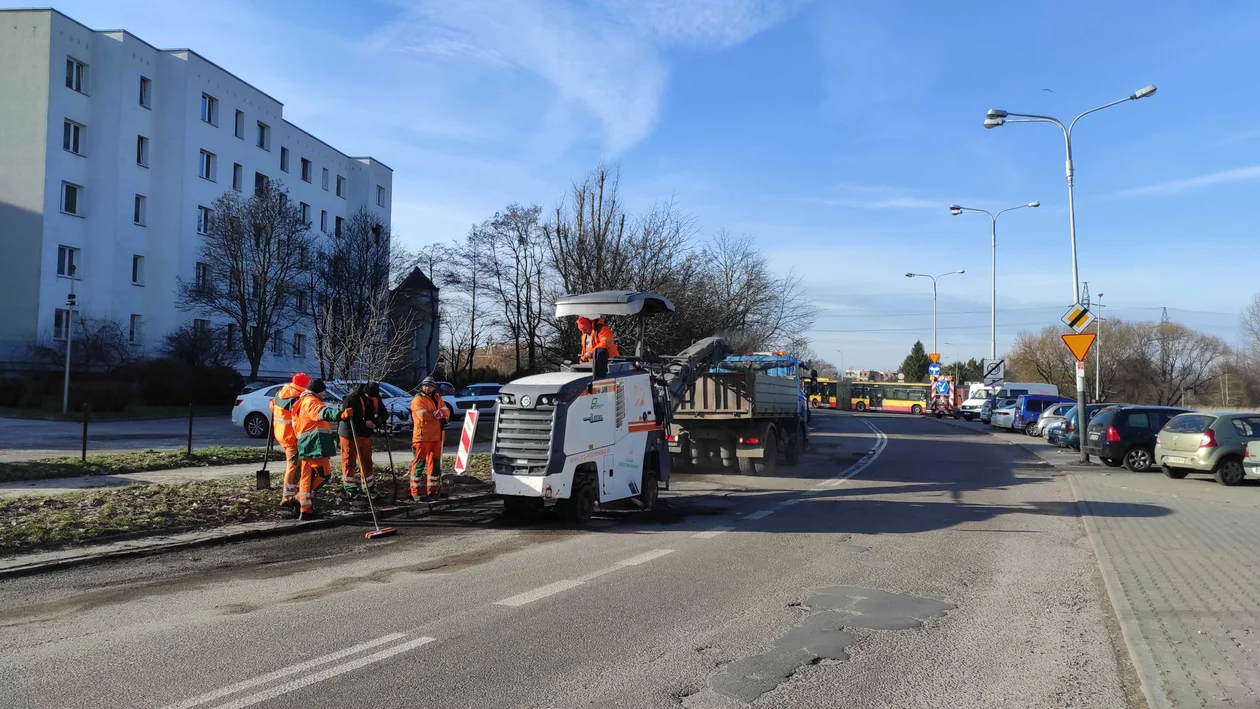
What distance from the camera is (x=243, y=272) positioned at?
37.1 m

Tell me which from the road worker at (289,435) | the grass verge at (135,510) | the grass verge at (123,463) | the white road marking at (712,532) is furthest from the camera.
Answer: the grass verge at (123,463)

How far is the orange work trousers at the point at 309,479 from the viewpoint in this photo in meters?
10.7

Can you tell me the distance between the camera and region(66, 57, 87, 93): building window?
1474 inches

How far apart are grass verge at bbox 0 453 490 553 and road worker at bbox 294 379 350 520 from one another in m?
0.49

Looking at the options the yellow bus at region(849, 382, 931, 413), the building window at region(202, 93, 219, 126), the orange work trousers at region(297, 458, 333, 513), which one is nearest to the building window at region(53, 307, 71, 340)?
the building window at region(202, 93, 219, 126)

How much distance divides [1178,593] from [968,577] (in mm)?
1634

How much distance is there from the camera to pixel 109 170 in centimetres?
3891

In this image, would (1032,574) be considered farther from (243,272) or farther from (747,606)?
(243,272)

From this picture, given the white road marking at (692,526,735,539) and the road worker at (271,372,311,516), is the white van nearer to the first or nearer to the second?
Result: the white road marking at (692,526,735,539)

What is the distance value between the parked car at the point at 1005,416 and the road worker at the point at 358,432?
33.6m

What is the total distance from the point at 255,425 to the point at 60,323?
63.2 feet

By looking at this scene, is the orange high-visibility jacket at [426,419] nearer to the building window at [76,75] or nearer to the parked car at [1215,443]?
the parked car at [1215,443]

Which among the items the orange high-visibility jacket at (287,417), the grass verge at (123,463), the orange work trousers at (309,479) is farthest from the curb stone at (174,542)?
the grass verge at (123,463)

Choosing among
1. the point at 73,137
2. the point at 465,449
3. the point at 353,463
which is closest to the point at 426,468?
the point at 353,463
